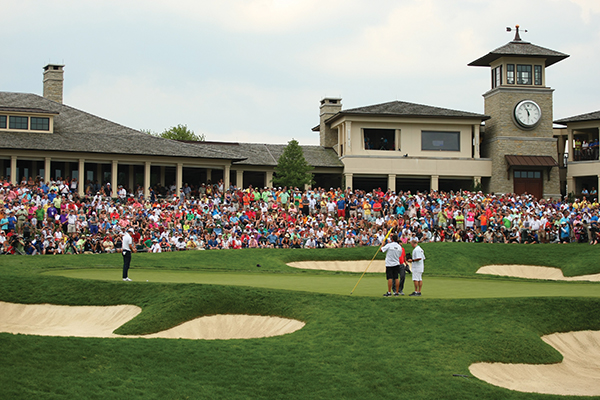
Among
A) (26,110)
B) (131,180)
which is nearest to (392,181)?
(131,180)

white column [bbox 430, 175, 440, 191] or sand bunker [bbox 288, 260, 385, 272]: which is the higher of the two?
white column [bbox 430, 175, 440, 191]

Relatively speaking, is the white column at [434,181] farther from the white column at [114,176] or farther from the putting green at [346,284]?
the putting green at [346,284]

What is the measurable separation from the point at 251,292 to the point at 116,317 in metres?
3.55

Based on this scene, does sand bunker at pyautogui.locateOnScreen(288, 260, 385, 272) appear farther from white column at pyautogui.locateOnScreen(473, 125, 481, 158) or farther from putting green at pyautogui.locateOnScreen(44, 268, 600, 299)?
white column at pyautogui.locateOnScreen(473, 125, 481, 158)

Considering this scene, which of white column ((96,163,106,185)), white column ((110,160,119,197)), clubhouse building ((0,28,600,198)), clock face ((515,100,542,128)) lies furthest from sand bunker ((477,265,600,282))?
white column ((96,163,106,185))

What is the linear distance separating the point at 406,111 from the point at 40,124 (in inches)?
1019

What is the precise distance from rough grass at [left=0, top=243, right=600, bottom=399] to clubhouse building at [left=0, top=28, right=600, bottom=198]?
2891 cm

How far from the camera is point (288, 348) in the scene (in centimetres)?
1317

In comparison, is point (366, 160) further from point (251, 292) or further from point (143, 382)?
point (143, 382)

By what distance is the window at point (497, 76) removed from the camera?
49.8 m

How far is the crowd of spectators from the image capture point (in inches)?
1226

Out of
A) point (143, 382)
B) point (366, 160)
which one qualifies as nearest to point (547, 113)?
point (366, 160)

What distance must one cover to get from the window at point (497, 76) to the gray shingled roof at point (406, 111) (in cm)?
270

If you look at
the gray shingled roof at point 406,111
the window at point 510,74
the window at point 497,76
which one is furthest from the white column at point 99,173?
the window at point 510,74
